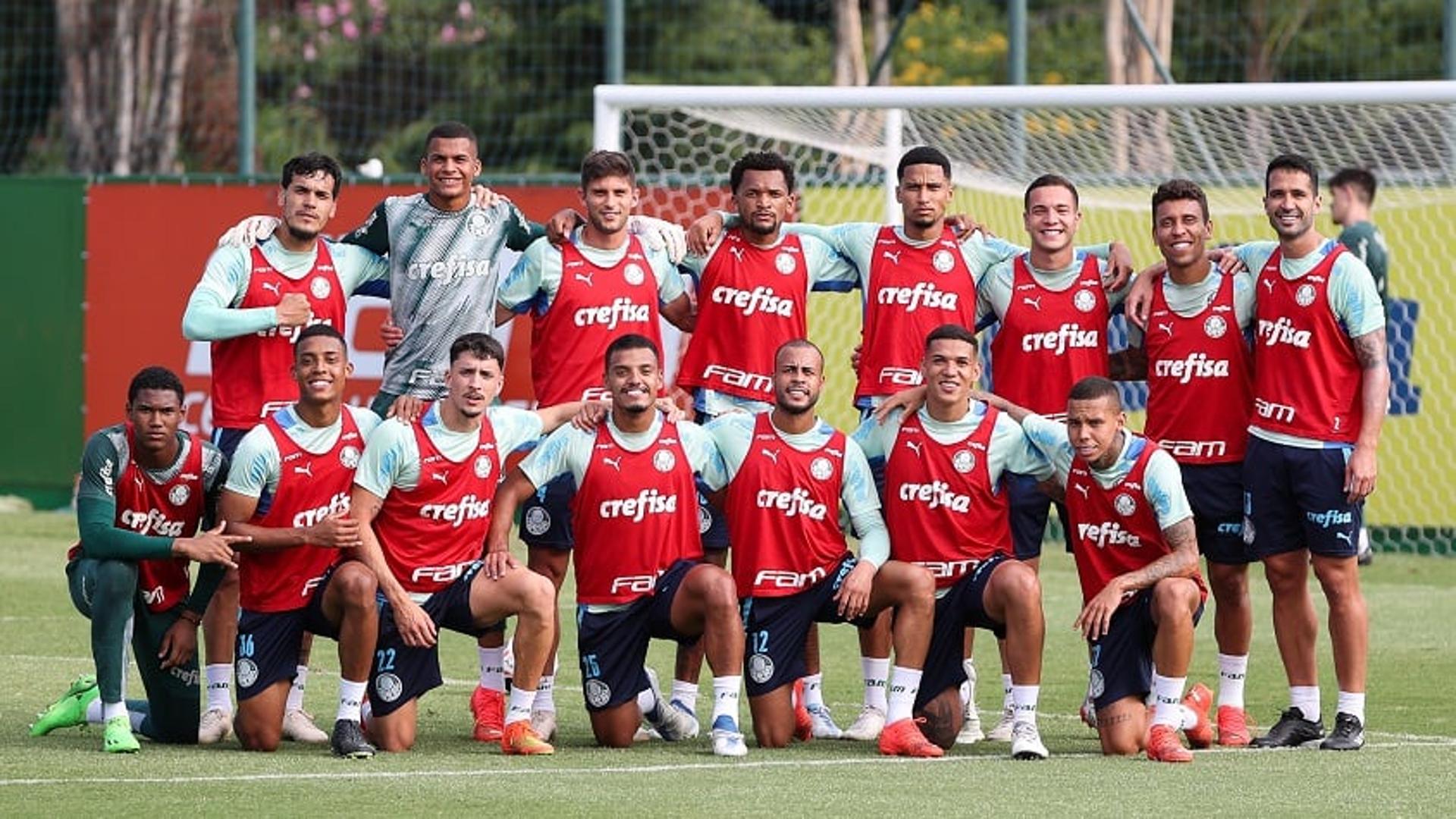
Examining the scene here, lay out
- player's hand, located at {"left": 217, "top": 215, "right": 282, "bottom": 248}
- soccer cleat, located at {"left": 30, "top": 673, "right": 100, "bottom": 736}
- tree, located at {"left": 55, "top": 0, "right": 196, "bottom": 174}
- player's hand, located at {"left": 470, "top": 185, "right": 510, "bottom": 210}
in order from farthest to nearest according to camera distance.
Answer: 1. tree, located at {"left": 55, "top": 0, "right": 196, "bottom": 174}
2. player's hand, located at {"left": 470, "top": 185, "right": 510, "bottom": 210}
3. player's hand, located at {"left": 217, "top": 215, "right": 282, "bottom": 248}
4. soccer cleat, located at {"left": 30, "top": 673, "right": 100, "bottom": 736}

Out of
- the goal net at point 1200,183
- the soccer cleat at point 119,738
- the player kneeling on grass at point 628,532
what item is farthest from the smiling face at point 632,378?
the goal net at point 1200,183

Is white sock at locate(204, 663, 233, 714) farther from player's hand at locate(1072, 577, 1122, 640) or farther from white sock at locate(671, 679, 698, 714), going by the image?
player's hand at locate(1072, 577, 1122, 640)

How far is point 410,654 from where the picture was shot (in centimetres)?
883

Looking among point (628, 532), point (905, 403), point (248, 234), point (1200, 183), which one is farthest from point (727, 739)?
point (1200, 183)

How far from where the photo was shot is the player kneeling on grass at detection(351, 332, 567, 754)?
28.6 feet

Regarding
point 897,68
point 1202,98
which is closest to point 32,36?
point 897,68

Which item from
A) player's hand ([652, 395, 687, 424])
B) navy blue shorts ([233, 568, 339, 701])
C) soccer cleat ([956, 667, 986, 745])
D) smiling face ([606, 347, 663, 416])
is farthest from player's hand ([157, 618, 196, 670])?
soccer cleat ([956, 667, 986, 745])

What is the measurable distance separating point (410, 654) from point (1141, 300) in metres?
2.79

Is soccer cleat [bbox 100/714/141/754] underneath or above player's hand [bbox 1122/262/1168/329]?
underneath

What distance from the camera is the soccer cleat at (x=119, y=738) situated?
8516mm

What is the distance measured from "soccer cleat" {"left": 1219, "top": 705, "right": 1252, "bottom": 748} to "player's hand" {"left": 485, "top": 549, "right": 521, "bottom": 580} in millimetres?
2459

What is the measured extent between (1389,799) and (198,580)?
12.9 ft

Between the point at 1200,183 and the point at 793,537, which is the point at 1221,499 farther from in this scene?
the point at 1200,183

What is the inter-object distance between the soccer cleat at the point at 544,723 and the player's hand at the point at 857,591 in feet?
→ 3.51
